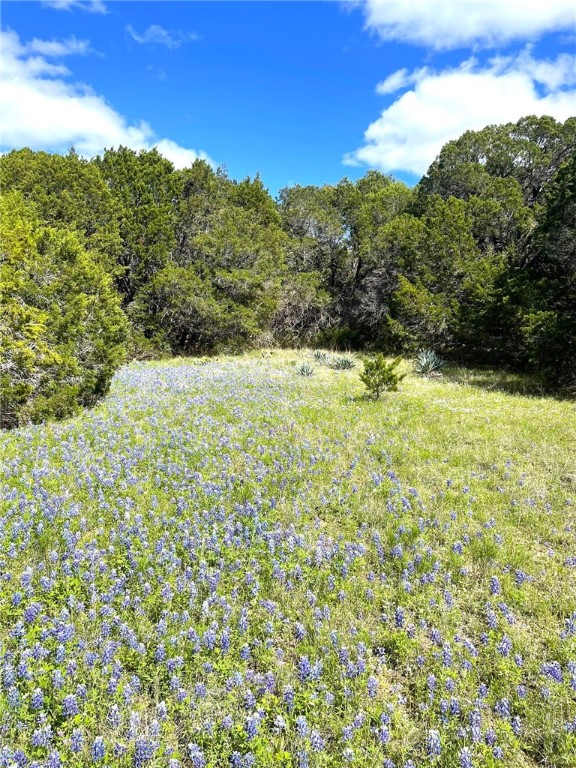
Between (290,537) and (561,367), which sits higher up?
(561,367)

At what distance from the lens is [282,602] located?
3.92m

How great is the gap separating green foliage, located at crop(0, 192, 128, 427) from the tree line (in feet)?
16.7

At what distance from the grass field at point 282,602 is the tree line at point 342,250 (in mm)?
10453

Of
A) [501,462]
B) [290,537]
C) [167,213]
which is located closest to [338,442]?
[501,462]

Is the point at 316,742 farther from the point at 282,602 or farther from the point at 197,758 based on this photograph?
the point at 282,602

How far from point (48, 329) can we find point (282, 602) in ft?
25.2

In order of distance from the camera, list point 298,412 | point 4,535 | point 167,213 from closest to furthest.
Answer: point 4,535
point 298,412
point 167,213

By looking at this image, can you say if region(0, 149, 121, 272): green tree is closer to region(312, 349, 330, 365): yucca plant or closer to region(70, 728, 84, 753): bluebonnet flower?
region(312, 349, 330, 365): yucca plant

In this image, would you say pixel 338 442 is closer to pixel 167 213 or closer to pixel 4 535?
pixel 4 535

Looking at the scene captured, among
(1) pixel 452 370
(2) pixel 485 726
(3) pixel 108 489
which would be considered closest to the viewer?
(2) pixel 485 726

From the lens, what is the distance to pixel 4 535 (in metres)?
4.38

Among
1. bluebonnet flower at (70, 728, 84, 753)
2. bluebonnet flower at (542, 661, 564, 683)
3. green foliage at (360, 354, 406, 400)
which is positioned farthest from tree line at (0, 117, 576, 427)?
bluebonnet flower at (70, 728, 84, 753)

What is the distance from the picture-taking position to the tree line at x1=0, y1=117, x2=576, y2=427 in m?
17.2

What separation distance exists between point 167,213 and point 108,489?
20563 millimetres
